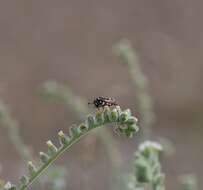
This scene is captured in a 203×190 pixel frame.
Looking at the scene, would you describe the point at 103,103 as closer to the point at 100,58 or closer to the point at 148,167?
the point at 148,167

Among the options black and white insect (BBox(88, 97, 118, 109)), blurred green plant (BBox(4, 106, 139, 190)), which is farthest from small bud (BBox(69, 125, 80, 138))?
black and white insect (BBox(88, 97, 118, 109))

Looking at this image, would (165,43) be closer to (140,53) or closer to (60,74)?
(140,53)

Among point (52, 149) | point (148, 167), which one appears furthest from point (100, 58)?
point (52, 149)

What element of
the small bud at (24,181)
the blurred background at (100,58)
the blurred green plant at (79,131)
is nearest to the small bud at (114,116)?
the blurred green plant at (79,131)

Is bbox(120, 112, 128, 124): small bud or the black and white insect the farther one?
the black and white insect

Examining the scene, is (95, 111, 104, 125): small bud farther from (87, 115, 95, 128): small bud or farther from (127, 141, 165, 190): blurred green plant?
(127, 141, 165, 190): blurred green plant

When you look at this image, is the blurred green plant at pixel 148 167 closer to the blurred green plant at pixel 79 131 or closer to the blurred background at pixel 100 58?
the blurred green plant at pixel 79 131

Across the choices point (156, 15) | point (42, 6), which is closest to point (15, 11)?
point (42, 6)
